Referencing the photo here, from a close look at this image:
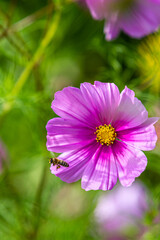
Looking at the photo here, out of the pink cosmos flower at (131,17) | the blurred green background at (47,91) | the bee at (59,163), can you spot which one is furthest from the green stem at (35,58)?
the bee at (59,163)

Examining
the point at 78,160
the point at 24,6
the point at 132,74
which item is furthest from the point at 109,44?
the point at 78,160

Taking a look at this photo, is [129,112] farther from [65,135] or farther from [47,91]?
[47,91]

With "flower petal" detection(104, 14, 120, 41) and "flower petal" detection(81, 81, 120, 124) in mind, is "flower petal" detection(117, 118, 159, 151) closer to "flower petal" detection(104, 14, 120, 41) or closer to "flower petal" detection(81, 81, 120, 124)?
"flower petal" detection(81, 81, 120, 124)

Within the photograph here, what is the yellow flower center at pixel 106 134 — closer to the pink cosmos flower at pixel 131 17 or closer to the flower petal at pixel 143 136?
the flower petal at pixel 143 136

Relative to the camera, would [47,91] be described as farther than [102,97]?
Yes

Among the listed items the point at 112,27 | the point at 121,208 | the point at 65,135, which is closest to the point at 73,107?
the point at 65,135

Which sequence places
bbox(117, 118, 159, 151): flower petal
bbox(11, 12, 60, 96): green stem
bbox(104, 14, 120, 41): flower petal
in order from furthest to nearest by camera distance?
bbox(11, 12, 60, 96): green stem → bbox(104, 14, 120, 41): flower petal → bbox(117, 118, 159, 151): flower petal

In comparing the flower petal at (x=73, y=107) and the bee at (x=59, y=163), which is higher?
the flower petal at (x=73, y=107)

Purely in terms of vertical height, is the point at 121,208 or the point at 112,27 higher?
the point at 112,27

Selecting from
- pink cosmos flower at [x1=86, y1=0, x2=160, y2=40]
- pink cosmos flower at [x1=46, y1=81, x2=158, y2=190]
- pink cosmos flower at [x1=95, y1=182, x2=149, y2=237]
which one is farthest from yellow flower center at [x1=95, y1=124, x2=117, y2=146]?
pink cosmos flower at [x1=95, y1=182, x2=149, y2=237]
